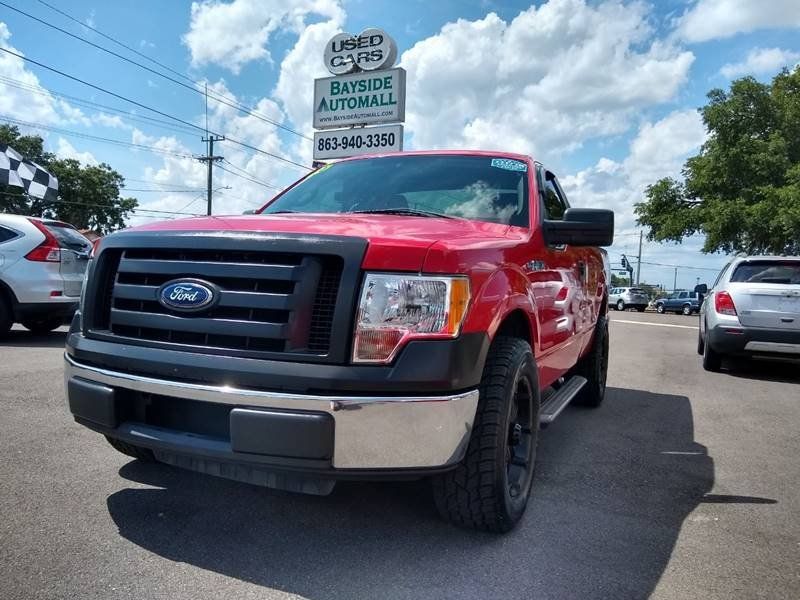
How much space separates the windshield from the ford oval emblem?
4.00 feet

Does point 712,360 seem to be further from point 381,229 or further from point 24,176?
point 24,176

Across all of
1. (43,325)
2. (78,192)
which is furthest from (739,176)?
(78,192)

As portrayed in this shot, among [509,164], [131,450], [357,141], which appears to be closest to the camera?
[131,450]

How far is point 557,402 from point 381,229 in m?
1.76

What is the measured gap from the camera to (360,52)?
1329 centimetres

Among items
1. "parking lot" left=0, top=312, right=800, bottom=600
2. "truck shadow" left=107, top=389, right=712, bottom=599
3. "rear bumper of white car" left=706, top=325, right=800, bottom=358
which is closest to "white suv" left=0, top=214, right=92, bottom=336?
"parking lot" left=0, top=312, right=800, bottom=600

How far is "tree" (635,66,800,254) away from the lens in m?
26.5

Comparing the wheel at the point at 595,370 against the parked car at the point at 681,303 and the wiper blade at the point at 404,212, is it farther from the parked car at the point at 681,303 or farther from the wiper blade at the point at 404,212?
the parked car at the point at 681,303

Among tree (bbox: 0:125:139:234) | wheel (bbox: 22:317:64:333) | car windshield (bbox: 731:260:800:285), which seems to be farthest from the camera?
tree (bbox: 0:125:139:234)

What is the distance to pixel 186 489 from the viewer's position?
2852 millimetres

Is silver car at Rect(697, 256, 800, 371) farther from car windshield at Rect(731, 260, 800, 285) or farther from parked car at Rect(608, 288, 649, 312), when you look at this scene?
parked car at Rect(608, 288, 649, 312)

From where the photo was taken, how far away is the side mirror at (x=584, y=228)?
301 centimetres

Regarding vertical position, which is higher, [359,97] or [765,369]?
[359,97]

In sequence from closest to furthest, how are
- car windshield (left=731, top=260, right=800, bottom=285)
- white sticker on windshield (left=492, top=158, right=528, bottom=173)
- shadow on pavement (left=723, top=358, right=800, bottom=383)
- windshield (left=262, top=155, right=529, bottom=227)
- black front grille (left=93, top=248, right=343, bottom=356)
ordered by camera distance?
1. black front grille (left=93, top=248, right=343, bottom=356)
2. windshield (left=262, top=155, right=529, bottom=227)
3. white sticker on windshield (left=492, top=158, right=528, bottom=173)
4. car windshield (left=731, top=260, right=800, bottom=285)
5. shadow on pavement (left=723, top=358, right=800, bottom=383)
